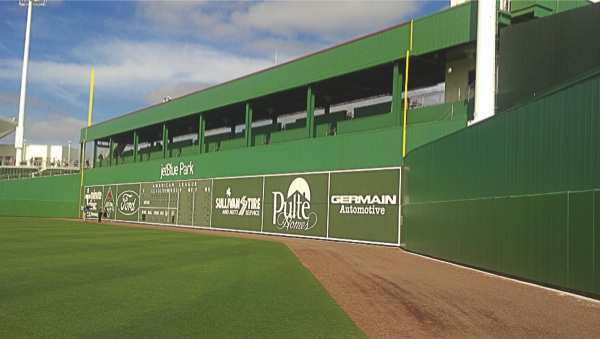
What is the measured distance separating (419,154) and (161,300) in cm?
1537

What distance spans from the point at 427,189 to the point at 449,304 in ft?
37.1

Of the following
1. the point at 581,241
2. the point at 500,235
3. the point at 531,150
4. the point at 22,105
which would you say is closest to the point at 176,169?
the point at 500,235

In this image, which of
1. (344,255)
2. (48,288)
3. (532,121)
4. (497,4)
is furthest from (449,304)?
(497,4)

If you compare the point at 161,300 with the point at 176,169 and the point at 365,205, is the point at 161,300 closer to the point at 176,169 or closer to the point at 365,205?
the point at 365,205

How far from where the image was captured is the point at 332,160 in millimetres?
29578

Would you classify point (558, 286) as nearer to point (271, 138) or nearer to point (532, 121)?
point (532, 121)

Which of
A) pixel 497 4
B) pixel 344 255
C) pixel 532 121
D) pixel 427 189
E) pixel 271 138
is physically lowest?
pixel 344 255

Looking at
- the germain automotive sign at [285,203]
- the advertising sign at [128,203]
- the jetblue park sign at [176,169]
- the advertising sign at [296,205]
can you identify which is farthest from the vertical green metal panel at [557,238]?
the advertising sign at [128,203]

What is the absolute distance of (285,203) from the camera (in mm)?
32844

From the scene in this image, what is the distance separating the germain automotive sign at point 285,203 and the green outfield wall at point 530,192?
676 cm

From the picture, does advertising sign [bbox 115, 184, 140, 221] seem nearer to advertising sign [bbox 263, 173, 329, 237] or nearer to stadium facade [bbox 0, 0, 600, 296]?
stadium facade [bbox 0, 0, 600, 296]

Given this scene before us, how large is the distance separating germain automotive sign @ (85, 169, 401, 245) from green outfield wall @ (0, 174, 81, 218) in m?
14.6

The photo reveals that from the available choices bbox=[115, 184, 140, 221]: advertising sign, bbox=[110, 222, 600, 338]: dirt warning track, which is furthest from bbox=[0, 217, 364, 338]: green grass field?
bbox=[115, 184, 140, 221]: advertising sign

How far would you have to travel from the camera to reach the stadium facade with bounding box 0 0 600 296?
11438 mm
